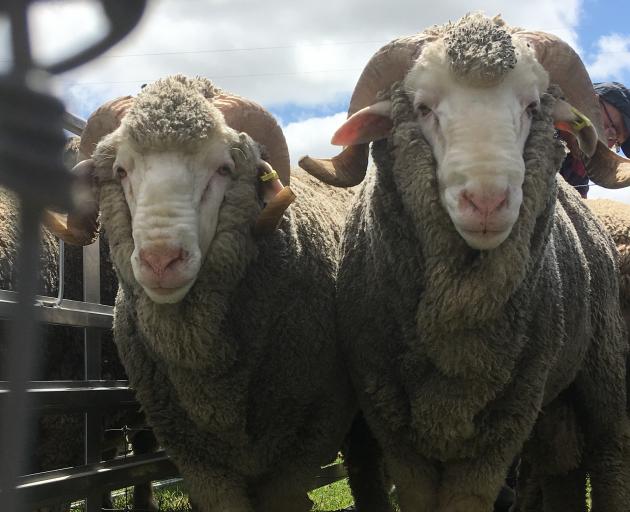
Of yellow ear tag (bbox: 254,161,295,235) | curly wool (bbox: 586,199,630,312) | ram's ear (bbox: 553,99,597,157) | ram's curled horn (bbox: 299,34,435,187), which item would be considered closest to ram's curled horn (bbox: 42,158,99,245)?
yellow ear tag (bbox: 254,161,295,235)

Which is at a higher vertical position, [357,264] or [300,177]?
[300,177]

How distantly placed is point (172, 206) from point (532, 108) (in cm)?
143

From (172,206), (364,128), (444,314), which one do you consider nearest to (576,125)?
(364,128)

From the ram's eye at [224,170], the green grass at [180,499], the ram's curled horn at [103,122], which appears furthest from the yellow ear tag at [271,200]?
the green grass at [180,499]

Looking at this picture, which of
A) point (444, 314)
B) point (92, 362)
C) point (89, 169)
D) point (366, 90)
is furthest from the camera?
point (92, 362)

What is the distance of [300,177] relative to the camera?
14.5 ft

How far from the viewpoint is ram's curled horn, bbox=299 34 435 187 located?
325cm

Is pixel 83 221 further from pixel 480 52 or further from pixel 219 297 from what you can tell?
pixel 480 52

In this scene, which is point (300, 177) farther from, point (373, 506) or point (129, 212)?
point (373, 506)

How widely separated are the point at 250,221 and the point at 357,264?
561 mm

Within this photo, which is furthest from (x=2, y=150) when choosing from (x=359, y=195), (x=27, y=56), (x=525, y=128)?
(x=359, y=195)

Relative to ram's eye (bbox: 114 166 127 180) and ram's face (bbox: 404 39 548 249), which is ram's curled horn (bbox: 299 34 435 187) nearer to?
ram's face (bbox: 404 39 548 249)

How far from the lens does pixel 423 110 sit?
10.1 ft

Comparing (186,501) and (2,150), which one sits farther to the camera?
(186,501)
